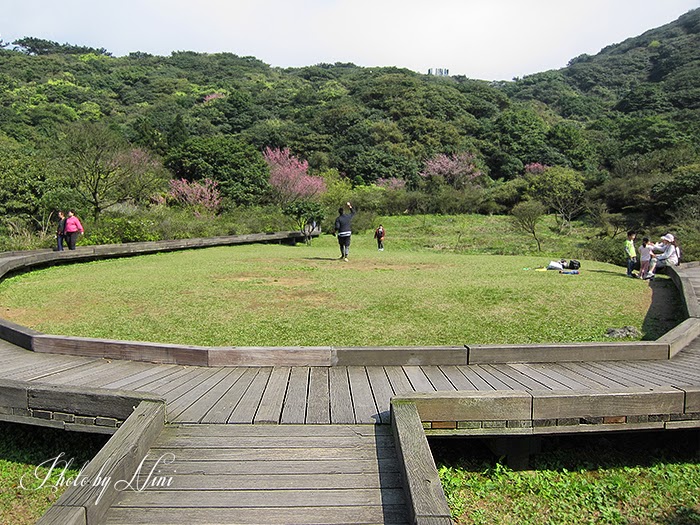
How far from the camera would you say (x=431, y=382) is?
14.0ft

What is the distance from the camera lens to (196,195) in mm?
32438

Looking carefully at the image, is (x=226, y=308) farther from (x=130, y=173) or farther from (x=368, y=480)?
(x=130, y=173)

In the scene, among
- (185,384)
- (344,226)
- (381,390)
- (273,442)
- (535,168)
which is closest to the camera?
(273,442)

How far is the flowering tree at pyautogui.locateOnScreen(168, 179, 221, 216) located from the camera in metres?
32.2

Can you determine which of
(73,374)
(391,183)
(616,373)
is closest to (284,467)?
(73,374)

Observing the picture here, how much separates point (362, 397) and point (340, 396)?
18cm

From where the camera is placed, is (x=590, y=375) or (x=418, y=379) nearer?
(x=418, y=379)

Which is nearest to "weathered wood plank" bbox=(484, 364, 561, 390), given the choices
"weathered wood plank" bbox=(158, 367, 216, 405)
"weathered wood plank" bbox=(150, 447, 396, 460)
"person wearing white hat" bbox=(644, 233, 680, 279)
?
"weathered wood plank" bbox=(150, 447, 396, 460)

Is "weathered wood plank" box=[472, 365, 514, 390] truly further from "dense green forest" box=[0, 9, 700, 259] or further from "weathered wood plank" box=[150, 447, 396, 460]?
"dense green forest" box=[0, 9, 700, 259]

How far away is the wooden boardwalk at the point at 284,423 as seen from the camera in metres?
2.66

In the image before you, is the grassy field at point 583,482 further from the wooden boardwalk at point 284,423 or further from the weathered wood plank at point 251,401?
the weathered wood plank at point 251,401

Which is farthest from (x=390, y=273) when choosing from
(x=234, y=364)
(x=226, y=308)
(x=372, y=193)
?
(x=372, y=193)

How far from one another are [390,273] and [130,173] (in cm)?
1696

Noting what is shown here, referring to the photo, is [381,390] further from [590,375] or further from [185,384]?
[590,375]
